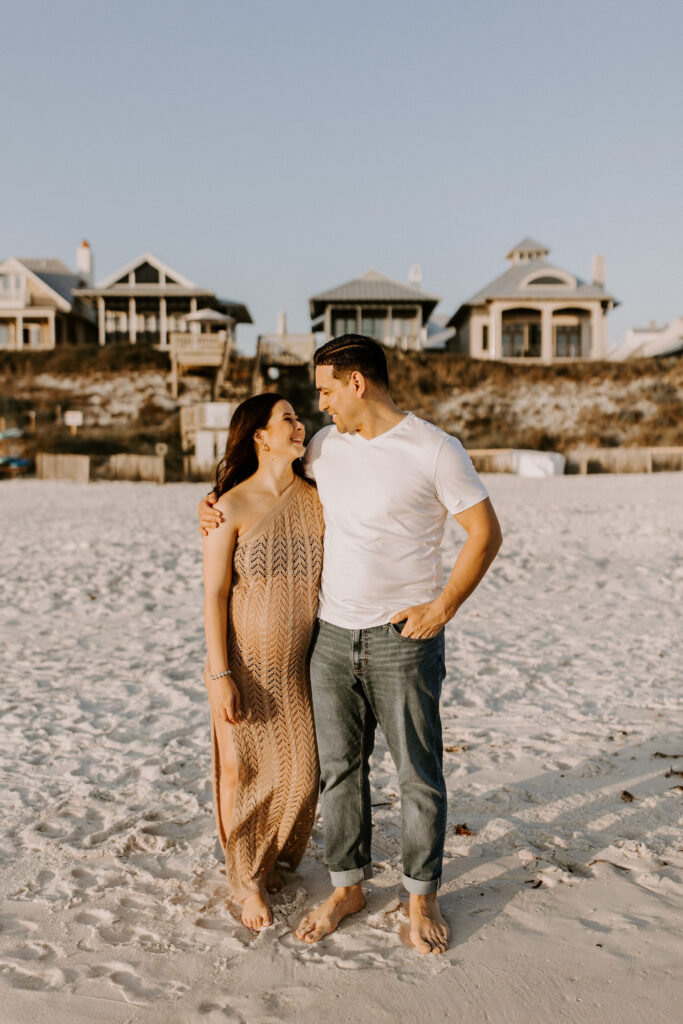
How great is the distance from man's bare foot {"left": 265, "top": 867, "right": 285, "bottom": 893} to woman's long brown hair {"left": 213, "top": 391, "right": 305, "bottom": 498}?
57.0 inches

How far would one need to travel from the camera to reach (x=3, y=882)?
305cm

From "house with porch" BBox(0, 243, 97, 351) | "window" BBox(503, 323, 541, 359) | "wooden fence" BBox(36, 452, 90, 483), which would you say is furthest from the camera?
"house with porch" BBox(0, 243, 97, 351)

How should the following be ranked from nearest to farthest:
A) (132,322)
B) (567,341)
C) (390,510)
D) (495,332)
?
1. (390,510)
2. (495,332)
3. (567,341)
4. (132,322)

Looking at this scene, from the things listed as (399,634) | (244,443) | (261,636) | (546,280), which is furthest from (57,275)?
(399,634)

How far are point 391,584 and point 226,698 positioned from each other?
28.1 inches

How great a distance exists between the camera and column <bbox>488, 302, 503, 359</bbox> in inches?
1389

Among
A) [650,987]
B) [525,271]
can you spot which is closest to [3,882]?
[650,987]

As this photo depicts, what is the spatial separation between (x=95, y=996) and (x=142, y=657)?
3.93 metres

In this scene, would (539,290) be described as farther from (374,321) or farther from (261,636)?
(261,636)

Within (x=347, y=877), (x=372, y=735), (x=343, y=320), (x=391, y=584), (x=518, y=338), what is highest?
(x=343, y=320)

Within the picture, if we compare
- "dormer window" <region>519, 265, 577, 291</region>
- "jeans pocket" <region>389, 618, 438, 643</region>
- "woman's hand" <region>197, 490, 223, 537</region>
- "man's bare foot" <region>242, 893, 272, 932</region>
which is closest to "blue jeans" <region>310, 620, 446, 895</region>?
"jeans pocket" <region>389, 618, 438, 643</region>

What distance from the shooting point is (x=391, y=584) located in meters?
2.57

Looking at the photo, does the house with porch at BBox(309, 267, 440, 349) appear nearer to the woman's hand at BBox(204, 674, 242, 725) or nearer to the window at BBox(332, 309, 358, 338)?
the window at BBox(332, 309, 358, 338)

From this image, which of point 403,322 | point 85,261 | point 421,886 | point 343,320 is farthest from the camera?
point 85,261
